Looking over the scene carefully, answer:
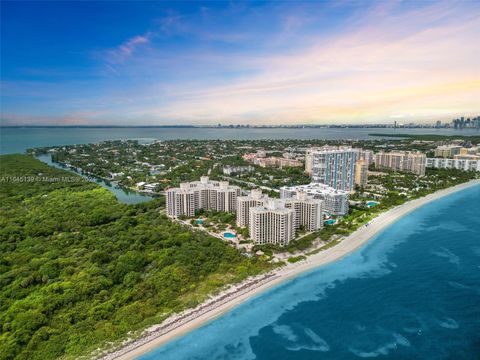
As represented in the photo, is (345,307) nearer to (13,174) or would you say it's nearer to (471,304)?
(471,304)

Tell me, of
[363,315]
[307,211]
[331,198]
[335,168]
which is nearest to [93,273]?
[363,315]

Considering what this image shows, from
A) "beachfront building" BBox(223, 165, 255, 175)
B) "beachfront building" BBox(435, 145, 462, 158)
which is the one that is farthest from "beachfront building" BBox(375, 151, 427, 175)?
"beachfront building" BBox(223, 165, 255, 175)

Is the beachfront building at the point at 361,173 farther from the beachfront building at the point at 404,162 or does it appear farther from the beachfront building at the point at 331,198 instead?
the beachfront building at the point at 404,162

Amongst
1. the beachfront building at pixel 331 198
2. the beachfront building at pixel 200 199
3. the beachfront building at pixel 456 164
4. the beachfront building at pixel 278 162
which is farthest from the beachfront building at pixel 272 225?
the beachfront building at pixel 456 164

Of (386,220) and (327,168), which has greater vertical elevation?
(327,168)

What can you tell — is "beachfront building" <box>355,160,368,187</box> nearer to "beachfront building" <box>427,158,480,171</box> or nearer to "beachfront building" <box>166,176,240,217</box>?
"beachfront building" <box>166,176,240,217</box>

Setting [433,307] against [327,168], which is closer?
[433,307]

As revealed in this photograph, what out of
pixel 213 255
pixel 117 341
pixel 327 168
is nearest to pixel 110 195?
pixel 213 255
